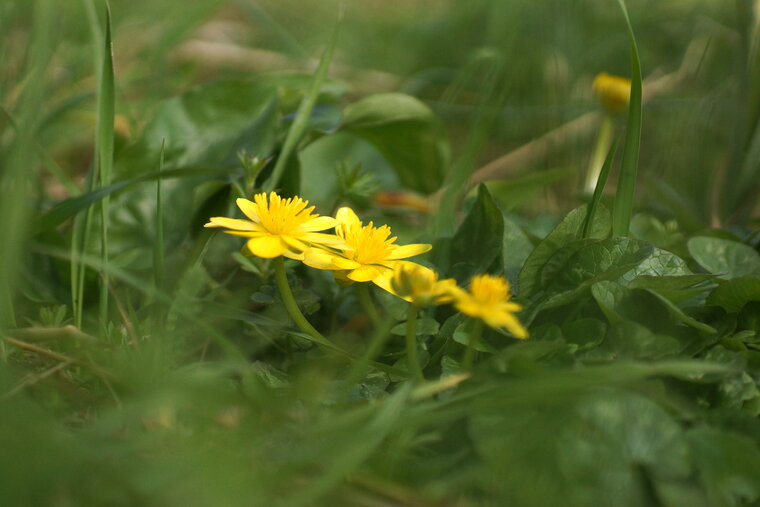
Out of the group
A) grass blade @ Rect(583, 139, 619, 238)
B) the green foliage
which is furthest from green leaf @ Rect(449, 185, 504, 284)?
grass blade @ Rect(583, 139, 619, 238)

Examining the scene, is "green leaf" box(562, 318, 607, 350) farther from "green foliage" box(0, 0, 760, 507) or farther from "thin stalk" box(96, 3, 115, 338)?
"thin stalk" box(96, 3, 115, 338)

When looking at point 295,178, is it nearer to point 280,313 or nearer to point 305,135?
point 305,135

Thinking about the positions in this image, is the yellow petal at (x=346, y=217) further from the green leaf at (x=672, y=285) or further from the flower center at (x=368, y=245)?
the green leaf at (x=672, y=285)

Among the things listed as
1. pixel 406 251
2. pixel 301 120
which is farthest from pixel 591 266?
pixel 301 120

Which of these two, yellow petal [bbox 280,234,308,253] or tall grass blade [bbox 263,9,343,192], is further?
tall grass blade [bbox 263,9,343,192]

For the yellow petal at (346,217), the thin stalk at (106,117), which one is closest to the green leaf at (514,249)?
the yellow petal at (346,217)
